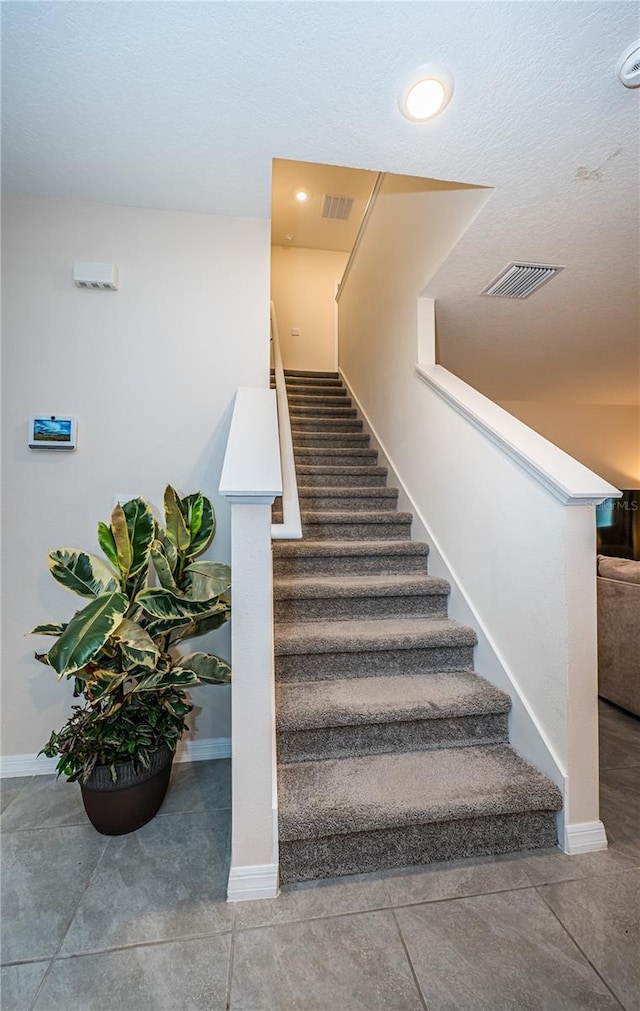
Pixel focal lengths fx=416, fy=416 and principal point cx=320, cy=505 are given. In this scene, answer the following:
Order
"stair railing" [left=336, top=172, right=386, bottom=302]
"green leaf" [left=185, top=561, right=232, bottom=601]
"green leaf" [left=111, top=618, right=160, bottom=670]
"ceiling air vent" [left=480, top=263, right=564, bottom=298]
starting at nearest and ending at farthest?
"green leaf" [left=111, top=618, right=160, bottom=670], "green leaf" [left=185, top=561, right=232, bottom=601], "ceiling air vent" [left=480, top=263, right=564, bottom=298], "stair railing" [left=336, top=172, right=386, bottom=302]

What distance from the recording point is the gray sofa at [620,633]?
7.72 ft

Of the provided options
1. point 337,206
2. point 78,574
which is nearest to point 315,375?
point 337,206

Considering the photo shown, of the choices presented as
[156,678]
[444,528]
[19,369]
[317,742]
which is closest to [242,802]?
[317,742]

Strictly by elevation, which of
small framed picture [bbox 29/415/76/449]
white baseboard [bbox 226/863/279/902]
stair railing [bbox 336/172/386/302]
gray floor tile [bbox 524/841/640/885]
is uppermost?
stair railing [bbox 336/172/386/302]

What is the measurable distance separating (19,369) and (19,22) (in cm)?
120

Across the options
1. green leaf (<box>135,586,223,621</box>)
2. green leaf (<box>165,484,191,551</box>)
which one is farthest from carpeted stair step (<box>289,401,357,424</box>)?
green leaf (<box>135,586,223,621</box>)

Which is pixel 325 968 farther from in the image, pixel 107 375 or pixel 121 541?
pixel 107 375

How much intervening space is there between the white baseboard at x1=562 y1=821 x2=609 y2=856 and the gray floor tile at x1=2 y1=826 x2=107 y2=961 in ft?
5.24

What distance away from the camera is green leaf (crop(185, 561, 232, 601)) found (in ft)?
5.22

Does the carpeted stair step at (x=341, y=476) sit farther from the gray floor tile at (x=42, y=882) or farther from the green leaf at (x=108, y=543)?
the gray floor tile at (x=42, y=882)

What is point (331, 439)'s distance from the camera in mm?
3713

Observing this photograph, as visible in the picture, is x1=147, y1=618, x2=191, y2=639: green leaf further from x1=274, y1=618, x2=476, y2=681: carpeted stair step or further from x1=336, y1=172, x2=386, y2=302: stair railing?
x1=336, y1=172, x2=386, y2=302: stair railing

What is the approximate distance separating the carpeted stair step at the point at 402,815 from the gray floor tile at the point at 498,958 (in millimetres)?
159

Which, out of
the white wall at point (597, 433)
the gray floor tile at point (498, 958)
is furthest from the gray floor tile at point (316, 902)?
the white wall at point (597, 433)
